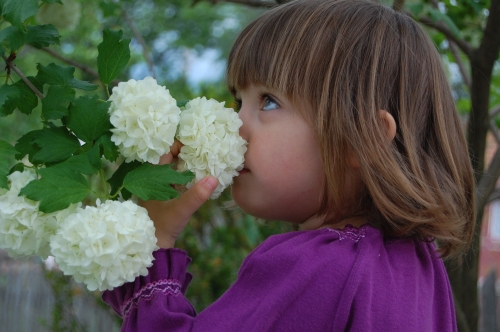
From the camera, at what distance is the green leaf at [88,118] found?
1.41 metres

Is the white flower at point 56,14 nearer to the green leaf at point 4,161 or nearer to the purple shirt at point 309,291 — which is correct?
the green leaf at point 4,161

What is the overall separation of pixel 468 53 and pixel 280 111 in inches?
54.0

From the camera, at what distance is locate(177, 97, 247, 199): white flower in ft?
5.10

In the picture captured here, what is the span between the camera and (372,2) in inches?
73.8

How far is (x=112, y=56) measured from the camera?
4.92 ft

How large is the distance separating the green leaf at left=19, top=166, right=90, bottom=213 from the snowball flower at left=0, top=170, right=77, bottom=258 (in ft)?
0.19

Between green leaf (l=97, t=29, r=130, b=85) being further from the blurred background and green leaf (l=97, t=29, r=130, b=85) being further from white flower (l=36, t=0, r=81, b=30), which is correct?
white flower (l=36, t=0, r=81, b=30)

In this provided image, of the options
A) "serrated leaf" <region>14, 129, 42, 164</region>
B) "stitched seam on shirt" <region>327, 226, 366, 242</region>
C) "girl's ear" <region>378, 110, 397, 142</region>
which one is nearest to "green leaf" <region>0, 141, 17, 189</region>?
"serrated leaf" <region>14, 129, 42, 164</region>

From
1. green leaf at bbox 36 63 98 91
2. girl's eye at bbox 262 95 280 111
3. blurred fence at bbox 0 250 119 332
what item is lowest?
blurred fence at bbox 0 250 119 332

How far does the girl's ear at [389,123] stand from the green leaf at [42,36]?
0.92m

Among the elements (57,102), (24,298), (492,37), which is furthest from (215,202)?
(24,298)

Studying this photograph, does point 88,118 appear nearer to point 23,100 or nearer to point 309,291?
point 23,100

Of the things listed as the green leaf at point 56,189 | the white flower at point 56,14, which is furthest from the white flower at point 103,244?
the white flower at point 56,14

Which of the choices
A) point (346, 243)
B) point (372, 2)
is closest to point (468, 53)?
point (372, 2)
